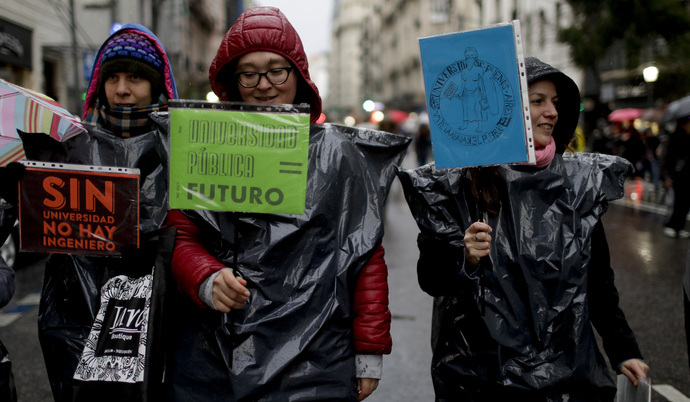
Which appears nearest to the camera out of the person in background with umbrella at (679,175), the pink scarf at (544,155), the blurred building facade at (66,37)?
the pink scarf at (544,155)

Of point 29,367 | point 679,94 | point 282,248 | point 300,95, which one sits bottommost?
point 29,367

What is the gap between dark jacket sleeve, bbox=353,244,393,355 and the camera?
1.84m

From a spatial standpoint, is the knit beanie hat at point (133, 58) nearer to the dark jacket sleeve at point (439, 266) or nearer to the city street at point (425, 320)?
the dark jacket sleeve at point (439, 266)

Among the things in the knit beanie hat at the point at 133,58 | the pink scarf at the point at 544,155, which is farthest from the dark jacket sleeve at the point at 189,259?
the pink scarf at the point at 544,155

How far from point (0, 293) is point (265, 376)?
837 mm

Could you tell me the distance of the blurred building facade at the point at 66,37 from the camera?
27.0 feet

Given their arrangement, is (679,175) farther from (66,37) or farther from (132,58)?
(66,37)

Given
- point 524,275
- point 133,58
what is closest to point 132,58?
point 133,58

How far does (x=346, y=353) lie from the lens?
1840mm

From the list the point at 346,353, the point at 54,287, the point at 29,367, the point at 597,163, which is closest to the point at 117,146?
the point at 54,287

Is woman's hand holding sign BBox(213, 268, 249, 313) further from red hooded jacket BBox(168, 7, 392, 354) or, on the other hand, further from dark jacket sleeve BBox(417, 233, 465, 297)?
dark jacket sleeve BBox(417, 233, 465, 297)

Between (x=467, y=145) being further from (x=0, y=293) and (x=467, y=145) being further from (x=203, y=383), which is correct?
(x=0, y=293)

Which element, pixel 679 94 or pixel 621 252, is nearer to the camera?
pixel 621 252

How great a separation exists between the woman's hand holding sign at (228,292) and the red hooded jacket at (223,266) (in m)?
0.07
